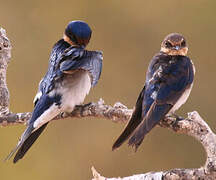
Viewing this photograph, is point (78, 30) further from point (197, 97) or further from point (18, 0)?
point (18, 0)

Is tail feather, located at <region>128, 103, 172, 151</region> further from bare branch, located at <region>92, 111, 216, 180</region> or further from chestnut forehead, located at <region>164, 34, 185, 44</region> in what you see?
chestnut forehead, located at <region>164, 34, 185, 44</region>

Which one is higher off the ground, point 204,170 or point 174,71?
point 174,71

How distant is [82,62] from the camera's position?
3.30 metres

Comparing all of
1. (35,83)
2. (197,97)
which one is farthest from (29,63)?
(197,97)

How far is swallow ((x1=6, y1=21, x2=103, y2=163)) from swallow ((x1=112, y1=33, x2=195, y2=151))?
34 cm

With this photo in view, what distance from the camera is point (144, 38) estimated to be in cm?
571

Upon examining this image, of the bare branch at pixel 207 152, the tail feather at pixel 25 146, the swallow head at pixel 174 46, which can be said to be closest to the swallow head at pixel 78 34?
the swallow head at pixel 174 46

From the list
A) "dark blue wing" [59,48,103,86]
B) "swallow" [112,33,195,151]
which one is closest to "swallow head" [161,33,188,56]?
"swallow" [112,33,195,151]

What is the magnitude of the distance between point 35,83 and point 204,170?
3.20 m

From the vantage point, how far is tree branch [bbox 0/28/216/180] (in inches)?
105

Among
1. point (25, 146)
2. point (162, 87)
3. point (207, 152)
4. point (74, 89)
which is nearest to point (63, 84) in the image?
point (74, 89)

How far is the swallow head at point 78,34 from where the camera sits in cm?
350

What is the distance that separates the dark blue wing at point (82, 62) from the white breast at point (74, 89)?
4 centimetres

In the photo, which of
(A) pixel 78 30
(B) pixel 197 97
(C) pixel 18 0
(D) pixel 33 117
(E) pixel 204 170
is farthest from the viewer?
(C) pixel 18 0
